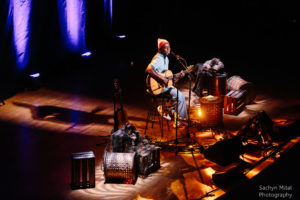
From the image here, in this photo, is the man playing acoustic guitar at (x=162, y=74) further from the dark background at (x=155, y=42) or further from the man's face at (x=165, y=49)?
the dark background at (x=155, y=42)

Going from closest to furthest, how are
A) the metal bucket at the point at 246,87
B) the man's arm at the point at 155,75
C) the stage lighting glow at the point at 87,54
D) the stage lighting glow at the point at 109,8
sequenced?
the man's arm at the point at 155,75 → the metal bucket at the point at 246,87 → the stage lighting glow at the point at 87,54 → the stage lighting glow at the point at 109,8

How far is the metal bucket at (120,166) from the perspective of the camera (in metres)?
5.20

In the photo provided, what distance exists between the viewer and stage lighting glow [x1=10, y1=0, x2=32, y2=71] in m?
8.69

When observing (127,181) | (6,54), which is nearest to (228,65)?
(6,54)

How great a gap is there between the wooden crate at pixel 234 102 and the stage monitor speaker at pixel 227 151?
214 cm

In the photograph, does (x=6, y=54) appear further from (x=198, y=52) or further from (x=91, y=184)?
(x=198, y=52)

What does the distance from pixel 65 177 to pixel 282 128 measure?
347cm

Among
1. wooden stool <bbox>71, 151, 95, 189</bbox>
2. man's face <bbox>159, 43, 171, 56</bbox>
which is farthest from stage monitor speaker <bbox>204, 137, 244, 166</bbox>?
man's face <bbox>159, 43, 171, 56</bbox>

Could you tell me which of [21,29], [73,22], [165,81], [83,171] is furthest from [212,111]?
[73,22]

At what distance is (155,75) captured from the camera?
706 cm

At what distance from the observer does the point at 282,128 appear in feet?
20.6

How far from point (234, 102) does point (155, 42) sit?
23.8ft

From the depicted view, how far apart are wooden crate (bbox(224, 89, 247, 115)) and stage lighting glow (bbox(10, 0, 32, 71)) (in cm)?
475

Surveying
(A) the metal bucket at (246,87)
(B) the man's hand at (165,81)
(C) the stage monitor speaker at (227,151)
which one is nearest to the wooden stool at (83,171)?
(C) the stage monitor speaker at (227,151)
